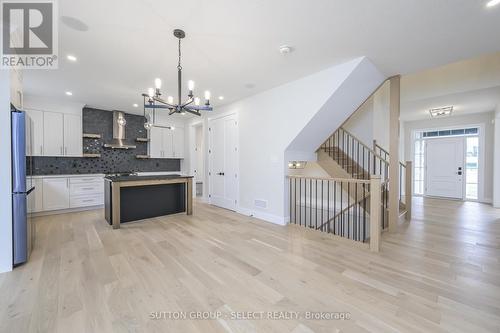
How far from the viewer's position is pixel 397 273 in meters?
2.29

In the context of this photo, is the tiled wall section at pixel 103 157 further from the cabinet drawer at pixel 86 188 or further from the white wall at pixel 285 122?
the white wall at pixel 285 122

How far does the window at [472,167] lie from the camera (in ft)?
21.9

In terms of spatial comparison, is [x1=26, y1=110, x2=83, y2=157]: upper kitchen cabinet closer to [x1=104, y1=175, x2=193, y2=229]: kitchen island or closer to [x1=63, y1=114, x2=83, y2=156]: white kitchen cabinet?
[x1=63, y1=114, x2=83, y2=156]: white kitchen cabinet

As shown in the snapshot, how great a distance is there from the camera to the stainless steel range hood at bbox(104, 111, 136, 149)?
19.6 ft

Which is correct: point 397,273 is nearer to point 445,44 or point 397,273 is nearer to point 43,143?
point 445,44

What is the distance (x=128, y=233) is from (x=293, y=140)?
343 centimetres

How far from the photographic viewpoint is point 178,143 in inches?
280

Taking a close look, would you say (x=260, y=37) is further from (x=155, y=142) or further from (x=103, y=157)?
(x=103, y=157)

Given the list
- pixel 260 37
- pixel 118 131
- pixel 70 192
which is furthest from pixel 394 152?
pixel 70 192

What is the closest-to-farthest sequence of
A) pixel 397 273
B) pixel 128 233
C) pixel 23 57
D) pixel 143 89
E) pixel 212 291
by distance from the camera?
pixel 212 291, pixel 397 273, pixel 23 57, pixel 128 233, pixel 143 89

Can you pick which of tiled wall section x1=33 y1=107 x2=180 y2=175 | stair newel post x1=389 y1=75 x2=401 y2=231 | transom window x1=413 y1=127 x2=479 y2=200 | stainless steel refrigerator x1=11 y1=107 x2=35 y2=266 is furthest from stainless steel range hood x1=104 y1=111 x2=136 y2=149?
transom window x1=413 y1=127 x2=479 y2=200

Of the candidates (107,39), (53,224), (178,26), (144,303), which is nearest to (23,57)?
(107,39)

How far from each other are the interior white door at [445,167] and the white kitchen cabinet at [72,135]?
Answer: 1127cm


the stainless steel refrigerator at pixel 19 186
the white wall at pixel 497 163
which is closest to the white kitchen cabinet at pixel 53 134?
the stainless steel refrigerator at pixel 19 186
